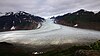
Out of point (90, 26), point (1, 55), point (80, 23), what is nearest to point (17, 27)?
point (80, 23)

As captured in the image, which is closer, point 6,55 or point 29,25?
point 6,55

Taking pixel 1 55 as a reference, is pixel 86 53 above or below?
above

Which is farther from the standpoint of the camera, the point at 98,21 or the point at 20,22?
the point at 20,22

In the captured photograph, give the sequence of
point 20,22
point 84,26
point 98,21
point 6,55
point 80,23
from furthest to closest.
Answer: point 20,22
point 80,23
point 84,26
point 98,21
point 6,55

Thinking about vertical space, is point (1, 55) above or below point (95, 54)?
below

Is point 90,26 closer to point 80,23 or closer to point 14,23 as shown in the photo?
point 80,23

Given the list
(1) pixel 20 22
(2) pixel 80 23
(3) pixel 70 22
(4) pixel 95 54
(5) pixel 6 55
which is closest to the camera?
(4) pixel 95 54

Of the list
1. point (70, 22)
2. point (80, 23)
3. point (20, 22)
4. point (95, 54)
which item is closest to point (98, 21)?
point (80, 23)

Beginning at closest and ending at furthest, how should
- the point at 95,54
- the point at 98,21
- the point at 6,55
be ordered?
the point at 95,54 < the point at 6,55 < the point at 98,21

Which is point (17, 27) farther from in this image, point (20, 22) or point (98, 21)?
point (98, 21)
